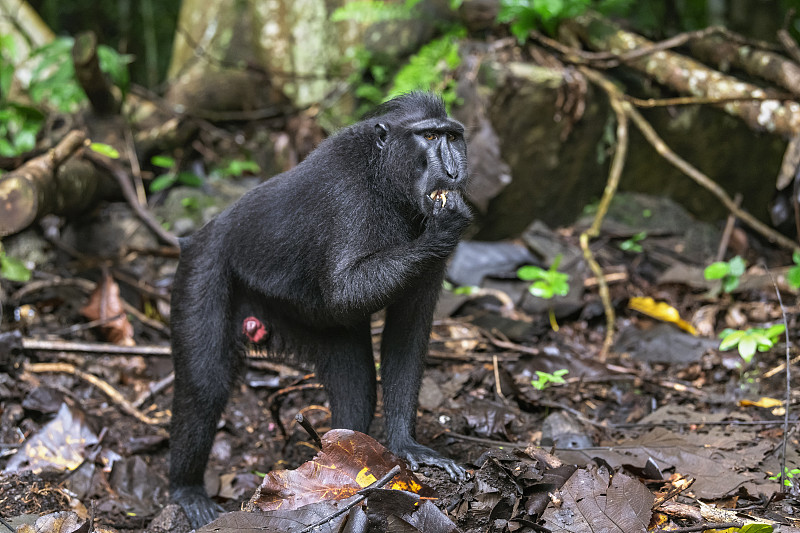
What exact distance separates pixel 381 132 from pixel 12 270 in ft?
11.0

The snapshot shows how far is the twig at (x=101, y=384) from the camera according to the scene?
499cm

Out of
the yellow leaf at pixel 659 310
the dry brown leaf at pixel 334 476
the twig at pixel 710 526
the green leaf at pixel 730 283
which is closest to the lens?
the twig at pixel 710 526

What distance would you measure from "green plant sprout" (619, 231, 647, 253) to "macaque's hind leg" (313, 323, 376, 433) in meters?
4.16

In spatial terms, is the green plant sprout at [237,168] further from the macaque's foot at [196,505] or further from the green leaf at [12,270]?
the macaque's foot at [196,505]

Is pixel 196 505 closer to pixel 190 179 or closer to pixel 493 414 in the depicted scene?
pixel 493 414

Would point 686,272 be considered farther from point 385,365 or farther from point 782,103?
point 385,365

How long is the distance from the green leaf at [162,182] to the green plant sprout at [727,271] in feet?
19.0

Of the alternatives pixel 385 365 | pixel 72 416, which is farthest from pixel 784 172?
pixel 72 416

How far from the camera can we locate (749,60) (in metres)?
6.23

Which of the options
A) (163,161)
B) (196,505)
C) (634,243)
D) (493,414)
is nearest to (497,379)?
(493,414)

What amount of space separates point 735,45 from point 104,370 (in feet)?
20.7

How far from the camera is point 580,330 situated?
20.5 feet

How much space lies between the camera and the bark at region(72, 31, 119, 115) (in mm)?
6711

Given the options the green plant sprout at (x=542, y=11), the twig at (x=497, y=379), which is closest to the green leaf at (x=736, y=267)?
the twig at (x=497, y=379)
